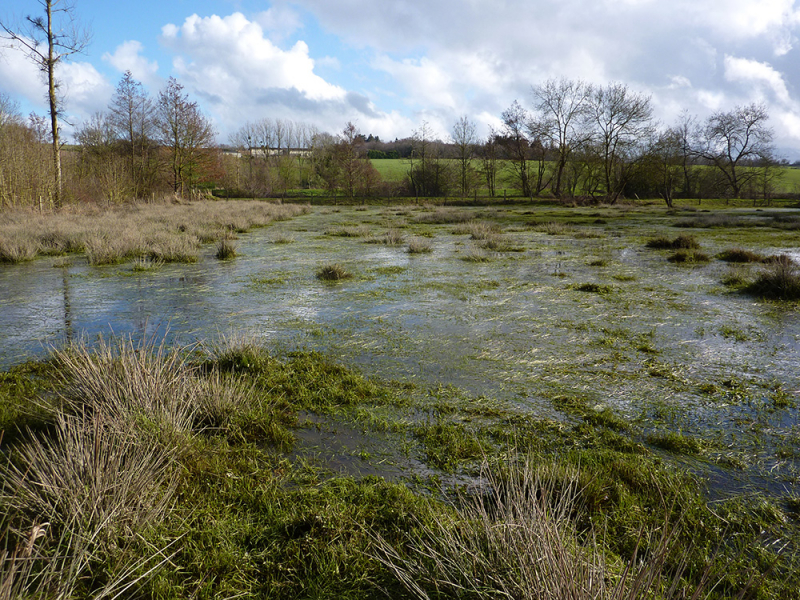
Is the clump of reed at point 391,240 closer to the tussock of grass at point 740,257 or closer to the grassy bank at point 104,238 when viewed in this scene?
the grassy bank at point 104,238

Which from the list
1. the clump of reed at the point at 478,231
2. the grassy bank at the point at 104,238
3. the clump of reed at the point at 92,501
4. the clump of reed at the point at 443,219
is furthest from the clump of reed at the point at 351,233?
the clump of reed at the point at 92,501

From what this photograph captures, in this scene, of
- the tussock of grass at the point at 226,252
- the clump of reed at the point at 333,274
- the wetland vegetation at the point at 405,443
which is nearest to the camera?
the wetland vegetation at the point at 405,443

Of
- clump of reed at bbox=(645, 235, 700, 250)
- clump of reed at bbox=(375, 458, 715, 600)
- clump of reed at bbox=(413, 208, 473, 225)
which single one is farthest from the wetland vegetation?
clump of reed at bbox=(413, 208, 473, 225)

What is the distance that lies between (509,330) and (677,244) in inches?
348

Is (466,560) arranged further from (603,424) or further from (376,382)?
(376,382)

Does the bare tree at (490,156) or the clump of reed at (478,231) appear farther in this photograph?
the bare tree at (490,156)

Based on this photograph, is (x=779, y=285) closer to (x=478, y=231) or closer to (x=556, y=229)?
(x=478, y=231)

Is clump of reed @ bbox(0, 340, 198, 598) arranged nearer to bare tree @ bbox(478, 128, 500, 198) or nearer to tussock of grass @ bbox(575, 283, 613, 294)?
tussock of grass @ bbox(575, 283, 613, 294)

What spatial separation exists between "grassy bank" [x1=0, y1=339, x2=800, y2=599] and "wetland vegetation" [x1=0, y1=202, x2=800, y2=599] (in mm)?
15

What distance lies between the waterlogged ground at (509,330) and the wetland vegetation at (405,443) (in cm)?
3

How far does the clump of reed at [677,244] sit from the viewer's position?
11.3 meters

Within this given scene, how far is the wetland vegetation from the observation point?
5.74 ft

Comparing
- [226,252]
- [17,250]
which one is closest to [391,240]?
[226,252]

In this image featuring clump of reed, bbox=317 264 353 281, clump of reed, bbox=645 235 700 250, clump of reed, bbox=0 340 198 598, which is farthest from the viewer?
clump of reed, bbox=645 235 700 250
